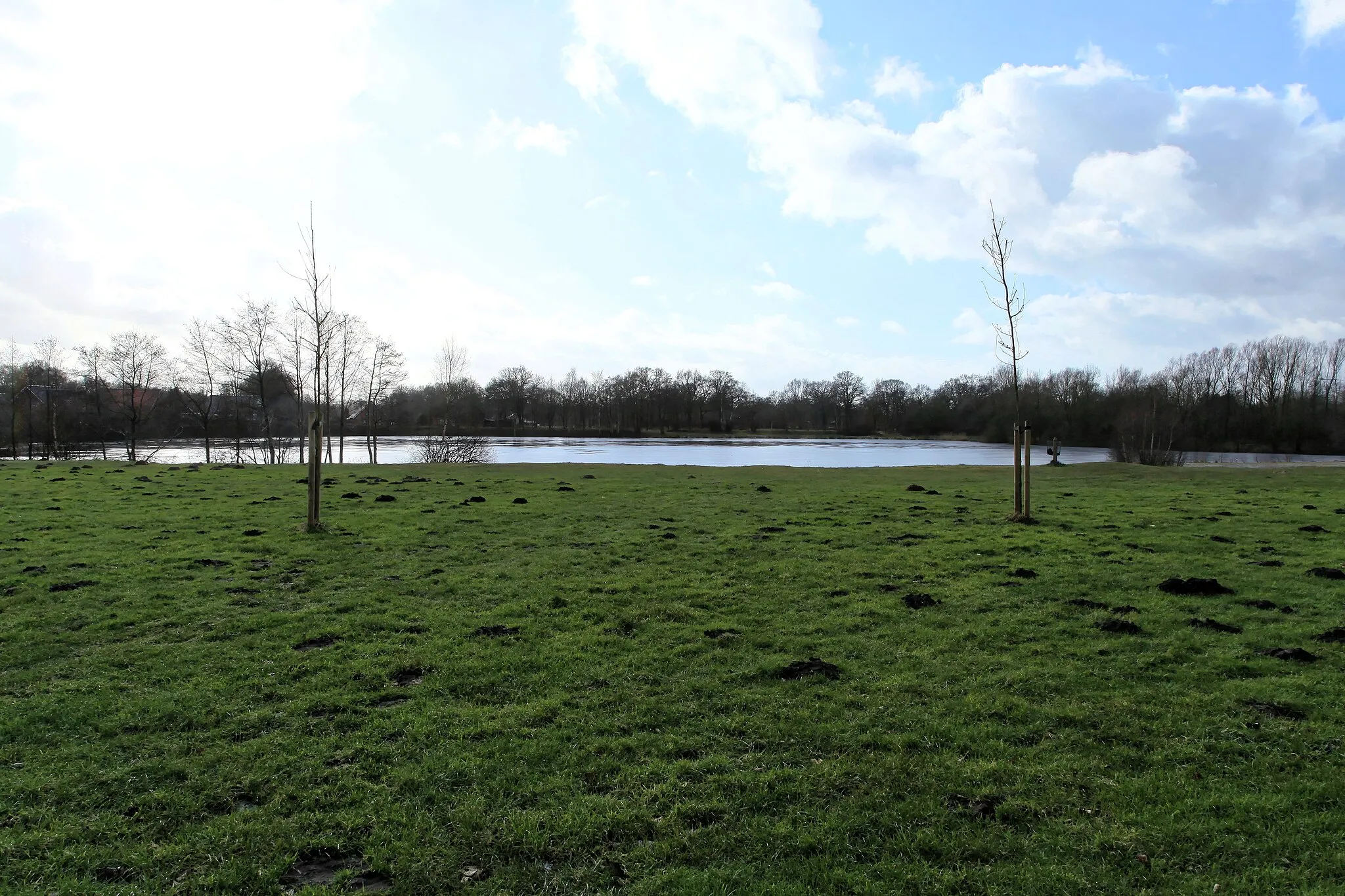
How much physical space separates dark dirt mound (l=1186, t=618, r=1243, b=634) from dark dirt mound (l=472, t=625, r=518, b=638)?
6508mm

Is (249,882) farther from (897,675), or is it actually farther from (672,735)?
(897,675)

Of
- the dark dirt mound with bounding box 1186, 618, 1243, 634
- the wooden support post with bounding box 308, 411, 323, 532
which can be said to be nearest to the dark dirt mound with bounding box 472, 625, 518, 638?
the dark dirt mound with bounding box 1186, 618, 1243, 634

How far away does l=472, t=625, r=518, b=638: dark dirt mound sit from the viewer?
20.8 ft

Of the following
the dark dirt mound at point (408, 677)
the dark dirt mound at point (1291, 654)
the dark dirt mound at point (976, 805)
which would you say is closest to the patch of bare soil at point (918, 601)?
the dark dirt mound at point (1291, 654)

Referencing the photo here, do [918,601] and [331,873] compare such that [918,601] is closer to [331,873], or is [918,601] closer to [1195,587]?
[1195,587]

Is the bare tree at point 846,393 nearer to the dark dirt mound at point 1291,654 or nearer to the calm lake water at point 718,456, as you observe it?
the calm lake water at point 718,456

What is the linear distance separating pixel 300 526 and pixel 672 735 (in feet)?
33.9

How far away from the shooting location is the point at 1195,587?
775 centimetres

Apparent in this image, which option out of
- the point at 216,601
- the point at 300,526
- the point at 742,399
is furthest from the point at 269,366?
the point at 742,399

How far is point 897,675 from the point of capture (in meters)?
5.34

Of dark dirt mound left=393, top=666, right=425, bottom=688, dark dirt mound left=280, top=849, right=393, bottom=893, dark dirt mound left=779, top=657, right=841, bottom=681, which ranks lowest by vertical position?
dark dirt mound left=280, top=849, right=393, bottom=893

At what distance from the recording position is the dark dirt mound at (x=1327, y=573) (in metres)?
8.33

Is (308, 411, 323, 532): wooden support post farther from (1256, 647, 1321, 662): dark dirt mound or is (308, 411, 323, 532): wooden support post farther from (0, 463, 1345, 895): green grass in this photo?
(1256, 647, 1321, 662): dark dirt mound

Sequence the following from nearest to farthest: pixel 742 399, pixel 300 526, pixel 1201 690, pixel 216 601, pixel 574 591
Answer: pixel 1201 690, pixel 216 601, pixel 574 591, pixel 300 526, pixel 742 399
